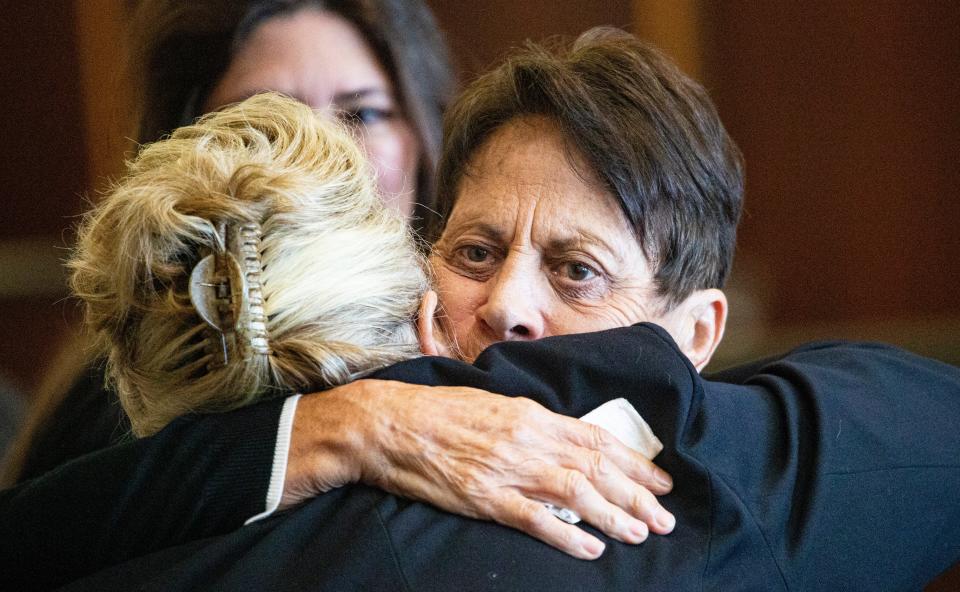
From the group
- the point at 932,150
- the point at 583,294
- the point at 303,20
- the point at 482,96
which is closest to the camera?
the point at 583,294

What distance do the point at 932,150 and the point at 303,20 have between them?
2160mm

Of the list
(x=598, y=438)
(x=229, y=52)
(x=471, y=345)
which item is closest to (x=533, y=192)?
(x=471, y=345)

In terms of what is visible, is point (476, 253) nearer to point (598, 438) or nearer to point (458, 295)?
point (458, 295)

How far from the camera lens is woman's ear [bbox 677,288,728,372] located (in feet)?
4.95

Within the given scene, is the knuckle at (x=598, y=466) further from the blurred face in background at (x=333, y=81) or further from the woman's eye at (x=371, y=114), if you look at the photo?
the woman's eye at (x=371, y=114)

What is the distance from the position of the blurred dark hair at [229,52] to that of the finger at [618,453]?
2.98 ft

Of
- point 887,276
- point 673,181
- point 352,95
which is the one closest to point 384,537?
point 673,181

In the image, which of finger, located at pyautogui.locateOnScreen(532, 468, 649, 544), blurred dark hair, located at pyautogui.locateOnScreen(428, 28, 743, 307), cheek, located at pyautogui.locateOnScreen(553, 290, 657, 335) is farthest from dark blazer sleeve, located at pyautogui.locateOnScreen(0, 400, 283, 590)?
blurred dark hair, located at pyautogui.locateOnScreen(428, 28, 743, 307)

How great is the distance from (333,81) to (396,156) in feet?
0.62

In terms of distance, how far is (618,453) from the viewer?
1.10 metres

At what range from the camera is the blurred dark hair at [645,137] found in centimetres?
140

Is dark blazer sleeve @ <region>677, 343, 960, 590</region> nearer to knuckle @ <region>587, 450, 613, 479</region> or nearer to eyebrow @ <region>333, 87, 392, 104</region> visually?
knuckle @ <region>587, 450, 613, 479</region>

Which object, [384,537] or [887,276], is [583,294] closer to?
[384,537]

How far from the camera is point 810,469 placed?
1152 millimetres
